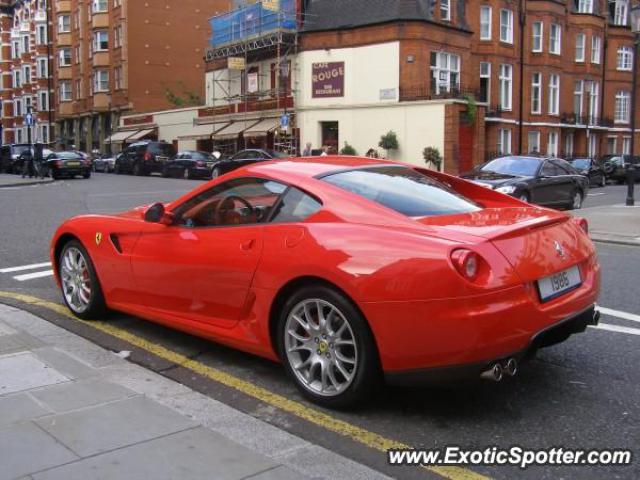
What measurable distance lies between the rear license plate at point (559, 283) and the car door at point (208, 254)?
5.59 feet

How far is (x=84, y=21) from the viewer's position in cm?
5931

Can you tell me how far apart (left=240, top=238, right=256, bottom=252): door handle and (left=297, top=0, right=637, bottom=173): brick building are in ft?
94.5

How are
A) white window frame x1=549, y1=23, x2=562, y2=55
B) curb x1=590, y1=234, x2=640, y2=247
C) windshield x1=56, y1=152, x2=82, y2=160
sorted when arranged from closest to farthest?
curb x1=590, y1=234, x2=640, y2=247, windshield x1=56, y1=152, x2=82, y2=160, white window frame x1=549, y1=23, x2=562, y2=55

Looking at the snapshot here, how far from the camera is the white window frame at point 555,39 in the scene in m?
42.1

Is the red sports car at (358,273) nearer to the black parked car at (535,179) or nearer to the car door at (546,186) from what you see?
the black parked car at (535,179)

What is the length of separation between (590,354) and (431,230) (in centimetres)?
202

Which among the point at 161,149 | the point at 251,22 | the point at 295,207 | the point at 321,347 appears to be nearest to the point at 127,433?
the point at 321,347

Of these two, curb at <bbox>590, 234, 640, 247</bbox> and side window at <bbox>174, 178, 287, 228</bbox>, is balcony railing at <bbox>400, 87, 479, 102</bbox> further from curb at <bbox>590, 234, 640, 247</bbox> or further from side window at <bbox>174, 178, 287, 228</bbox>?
side window at <bbox>174, 178, 287, 228</bbox>

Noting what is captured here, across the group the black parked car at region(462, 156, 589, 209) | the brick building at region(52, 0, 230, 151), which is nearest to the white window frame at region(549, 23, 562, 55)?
the brick building at region(52, 0, 230, 151)

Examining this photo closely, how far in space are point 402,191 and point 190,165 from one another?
2878cm

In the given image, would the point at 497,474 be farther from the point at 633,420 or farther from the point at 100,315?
the point at 100,315

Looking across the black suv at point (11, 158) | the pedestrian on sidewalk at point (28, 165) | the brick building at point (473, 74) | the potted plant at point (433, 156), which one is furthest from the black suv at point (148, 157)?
the potted plant at point (433, 156)

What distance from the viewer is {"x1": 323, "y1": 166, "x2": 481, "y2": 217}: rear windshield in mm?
4270

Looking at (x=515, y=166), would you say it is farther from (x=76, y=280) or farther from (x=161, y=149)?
(x=161, y=149)
